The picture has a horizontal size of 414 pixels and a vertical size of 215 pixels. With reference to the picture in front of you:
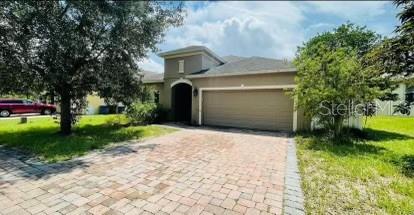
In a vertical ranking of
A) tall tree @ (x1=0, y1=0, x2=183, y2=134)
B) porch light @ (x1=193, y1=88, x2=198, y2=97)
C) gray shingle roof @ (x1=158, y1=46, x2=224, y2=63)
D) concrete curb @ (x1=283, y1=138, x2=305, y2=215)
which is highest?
gray shingle roof @ (x1=158, y1=46, x2=224, y2=63)

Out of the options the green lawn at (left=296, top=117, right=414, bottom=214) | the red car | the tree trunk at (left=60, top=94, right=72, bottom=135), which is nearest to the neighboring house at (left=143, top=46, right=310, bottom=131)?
the green lawn at (left=296, top=117, right=414, bottom=214)

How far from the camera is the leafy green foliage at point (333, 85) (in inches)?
315

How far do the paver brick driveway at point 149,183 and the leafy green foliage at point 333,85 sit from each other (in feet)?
9.26

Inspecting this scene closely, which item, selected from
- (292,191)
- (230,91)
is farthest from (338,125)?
(292,191)

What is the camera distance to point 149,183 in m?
4.50

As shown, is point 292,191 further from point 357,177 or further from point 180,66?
point 180,66

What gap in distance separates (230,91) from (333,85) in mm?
5722

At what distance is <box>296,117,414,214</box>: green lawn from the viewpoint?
12.0 feet

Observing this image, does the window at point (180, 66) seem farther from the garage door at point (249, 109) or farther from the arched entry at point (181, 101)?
the garage door at point (249, 109)

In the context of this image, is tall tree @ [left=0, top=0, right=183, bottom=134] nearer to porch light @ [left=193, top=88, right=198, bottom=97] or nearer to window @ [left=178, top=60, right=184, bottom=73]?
porch light @ [left=193, top=88, right=198, bottom=97]

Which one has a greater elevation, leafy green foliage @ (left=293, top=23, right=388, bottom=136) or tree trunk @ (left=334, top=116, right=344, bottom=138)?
leafy green foliage @ (left=293, top=23, right=388, bottom=136)

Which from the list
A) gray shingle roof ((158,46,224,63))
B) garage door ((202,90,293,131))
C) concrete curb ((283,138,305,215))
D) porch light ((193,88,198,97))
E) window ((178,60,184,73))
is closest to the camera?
concrete curb ((283,138,305,215))

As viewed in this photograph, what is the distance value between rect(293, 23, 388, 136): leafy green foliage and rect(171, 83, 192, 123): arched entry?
881cm

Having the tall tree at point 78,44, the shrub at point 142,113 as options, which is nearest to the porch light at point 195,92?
the shrub at point 142,113
